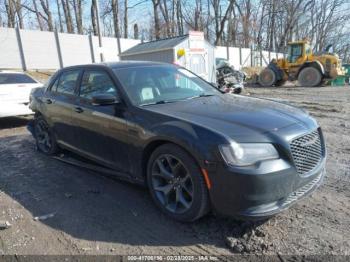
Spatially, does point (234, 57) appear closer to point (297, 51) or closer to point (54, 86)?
point (297, 51)

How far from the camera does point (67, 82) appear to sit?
492 cm

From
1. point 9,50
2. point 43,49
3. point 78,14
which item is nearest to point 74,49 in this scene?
point 43,49

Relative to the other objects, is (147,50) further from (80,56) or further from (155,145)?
(155,145)

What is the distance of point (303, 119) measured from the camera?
3.23 meters

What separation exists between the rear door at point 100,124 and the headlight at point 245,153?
4.51 ft

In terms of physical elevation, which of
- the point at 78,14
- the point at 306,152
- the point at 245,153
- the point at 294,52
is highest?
the point at 78,14

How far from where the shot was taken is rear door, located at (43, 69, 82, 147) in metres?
4.62

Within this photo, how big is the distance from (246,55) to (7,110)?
3590 centimetres

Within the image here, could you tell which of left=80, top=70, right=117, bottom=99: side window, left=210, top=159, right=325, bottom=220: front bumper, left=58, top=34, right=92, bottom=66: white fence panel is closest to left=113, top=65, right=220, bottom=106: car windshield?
left=80, top=70, right=117, bottom=99: side window

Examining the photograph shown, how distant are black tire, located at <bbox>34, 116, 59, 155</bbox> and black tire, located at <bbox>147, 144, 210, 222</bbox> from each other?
2684mm

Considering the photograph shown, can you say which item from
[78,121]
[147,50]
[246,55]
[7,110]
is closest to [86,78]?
[78,121]

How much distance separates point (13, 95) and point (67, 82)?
3721 mm

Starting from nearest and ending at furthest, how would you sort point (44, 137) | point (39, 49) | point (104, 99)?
point (104, 99), point (44, 137), point (39, 49)

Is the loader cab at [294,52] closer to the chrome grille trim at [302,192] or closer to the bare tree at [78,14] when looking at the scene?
the chrome grille trim at [302,192]
